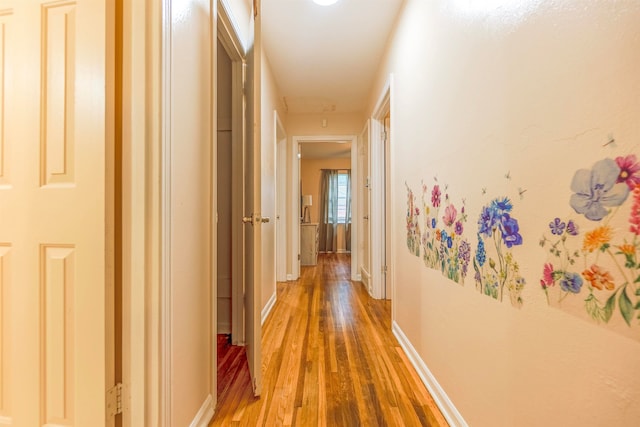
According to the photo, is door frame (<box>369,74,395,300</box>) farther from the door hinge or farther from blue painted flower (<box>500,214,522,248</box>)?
the door hinge

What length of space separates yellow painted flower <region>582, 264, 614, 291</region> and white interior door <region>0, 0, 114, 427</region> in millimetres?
1376

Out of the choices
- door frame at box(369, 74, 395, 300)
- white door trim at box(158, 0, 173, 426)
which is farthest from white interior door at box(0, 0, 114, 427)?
door frame at box(369, 74, 395, 300)

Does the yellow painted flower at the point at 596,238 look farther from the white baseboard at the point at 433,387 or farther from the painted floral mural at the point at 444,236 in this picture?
the white baseboard at the point at 433,387

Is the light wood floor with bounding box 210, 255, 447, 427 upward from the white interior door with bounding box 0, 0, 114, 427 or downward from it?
downward

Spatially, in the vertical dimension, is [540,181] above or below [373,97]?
below

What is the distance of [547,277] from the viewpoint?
765 millimetres

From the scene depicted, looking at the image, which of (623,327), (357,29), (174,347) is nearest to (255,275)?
(174,347)

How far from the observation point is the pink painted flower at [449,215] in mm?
1282

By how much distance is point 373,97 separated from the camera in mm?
3250

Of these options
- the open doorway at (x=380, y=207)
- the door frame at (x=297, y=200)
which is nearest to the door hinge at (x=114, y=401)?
the open doorway at (x=380, y=207)

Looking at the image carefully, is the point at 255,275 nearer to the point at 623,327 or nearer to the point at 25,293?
the point at 25,293

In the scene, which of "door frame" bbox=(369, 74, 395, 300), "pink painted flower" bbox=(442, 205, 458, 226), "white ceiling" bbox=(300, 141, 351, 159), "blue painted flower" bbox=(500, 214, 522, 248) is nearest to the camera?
"blue painted flower" bbox=(500, 214, 522, 248)

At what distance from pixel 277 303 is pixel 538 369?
2584mm

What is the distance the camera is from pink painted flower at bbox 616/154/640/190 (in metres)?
0.55
